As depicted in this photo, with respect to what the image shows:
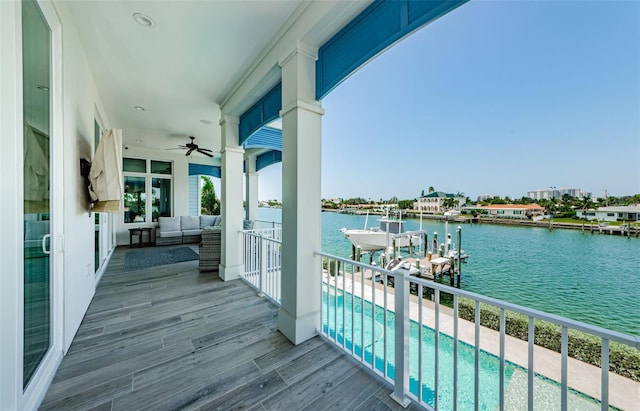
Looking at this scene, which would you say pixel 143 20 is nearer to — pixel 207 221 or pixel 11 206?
pixel 11 206

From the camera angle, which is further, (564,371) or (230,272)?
(230,272)

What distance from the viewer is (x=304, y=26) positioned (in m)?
1.94

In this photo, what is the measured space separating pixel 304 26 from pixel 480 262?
8170 millimetres

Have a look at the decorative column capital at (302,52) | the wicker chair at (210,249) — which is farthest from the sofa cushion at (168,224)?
the decorative column capital at (302,52)

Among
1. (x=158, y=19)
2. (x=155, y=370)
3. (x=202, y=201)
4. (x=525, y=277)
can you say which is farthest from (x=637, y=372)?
(x=202, y=201)

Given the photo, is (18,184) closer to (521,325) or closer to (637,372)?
(637,372)

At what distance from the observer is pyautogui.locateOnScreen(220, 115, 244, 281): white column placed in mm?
3635

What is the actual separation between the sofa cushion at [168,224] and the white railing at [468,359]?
6.07 m

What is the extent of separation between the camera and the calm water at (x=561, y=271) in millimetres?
3928

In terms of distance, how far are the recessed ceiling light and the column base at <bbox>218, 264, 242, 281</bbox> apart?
3.06 metres

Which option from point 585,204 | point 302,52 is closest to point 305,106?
point 302,52

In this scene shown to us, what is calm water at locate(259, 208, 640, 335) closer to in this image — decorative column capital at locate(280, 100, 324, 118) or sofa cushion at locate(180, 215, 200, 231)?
decorative column capital at locate(280, 100, 324, 118)

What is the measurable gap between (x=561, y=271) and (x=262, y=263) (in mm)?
6819

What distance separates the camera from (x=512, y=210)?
5180 millimetres
